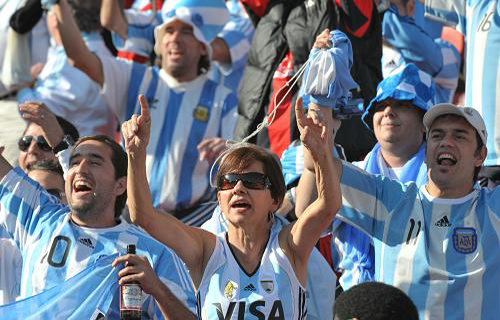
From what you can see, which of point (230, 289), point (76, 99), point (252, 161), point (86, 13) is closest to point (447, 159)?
point (252, 161)

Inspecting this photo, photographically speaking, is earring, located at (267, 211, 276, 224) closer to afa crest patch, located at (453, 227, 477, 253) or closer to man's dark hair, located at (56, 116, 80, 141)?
afa crest patch, located at (453, 227, 477, 253)

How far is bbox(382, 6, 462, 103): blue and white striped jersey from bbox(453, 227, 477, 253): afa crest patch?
215 centimetres

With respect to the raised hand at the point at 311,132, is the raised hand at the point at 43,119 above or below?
below

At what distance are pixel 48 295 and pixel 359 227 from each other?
162 centimetres

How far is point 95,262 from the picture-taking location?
6895mm

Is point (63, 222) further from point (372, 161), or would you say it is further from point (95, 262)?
point (372, 161)

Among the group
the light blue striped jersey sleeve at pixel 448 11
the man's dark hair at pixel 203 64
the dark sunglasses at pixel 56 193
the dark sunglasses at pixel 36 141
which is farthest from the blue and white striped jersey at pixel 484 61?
the dark sunglasses at pixel 36 141

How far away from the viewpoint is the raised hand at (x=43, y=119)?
26.3 feet

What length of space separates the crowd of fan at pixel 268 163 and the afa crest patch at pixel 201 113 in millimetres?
12

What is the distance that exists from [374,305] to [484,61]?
145 inches

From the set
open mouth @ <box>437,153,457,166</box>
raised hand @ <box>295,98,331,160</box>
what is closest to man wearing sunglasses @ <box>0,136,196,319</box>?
raised hand @ <box>295,98,331,160</box>

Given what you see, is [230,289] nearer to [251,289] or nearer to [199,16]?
[251,289]

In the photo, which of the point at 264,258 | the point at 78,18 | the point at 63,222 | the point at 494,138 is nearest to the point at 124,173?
the point at 63,222

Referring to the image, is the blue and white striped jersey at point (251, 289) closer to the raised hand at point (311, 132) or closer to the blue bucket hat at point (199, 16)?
the raised hand at point (311, 132)
